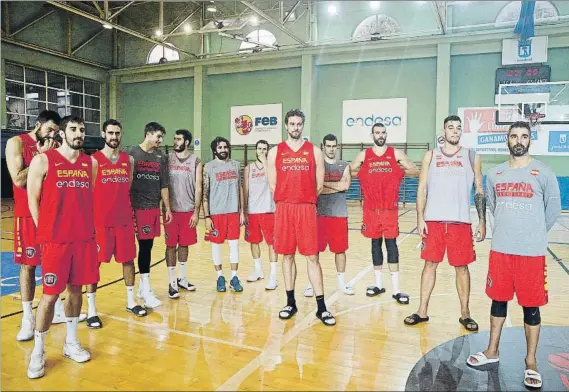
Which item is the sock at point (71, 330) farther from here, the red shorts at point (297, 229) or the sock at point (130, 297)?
the red shorts at point (297, 229)

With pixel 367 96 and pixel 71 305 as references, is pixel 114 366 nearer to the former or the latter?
pixel 71 305

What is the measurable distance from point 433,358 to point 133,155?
123 inches

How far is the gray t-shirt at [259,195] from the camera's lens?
511 centimetres

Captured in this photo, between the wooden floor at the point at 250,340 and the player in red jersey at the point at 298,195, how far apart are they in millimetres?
502

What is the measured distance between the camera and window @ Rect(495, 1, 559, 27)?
41.3 feet

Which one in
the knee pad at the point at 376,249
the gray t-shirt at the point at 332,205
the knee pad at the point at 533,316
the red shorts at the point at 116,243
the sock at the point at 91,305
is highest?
the gray t-shirt at the point at 332,205

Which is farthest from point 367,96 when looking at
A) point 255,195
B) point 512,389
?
point 512,389

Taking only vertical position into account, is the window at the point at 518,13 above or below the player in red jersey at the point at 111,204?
above

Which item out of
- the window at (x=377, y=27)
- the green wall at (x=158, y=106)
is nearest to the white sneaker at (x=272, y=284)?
the window at (x=377, y=27)

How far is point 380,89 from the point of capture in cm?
1452

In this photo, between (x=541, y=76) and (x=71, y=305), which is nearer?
(x=71, y=305)

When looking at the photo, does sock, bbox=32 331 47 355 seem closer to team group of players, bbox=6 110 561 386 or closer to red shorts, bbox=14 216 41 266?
team group of players, bbox=6 110 561 386

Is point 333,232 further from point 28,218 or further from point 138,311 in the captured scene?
point 28,218

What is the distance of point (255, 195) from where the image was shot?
16.9ft
